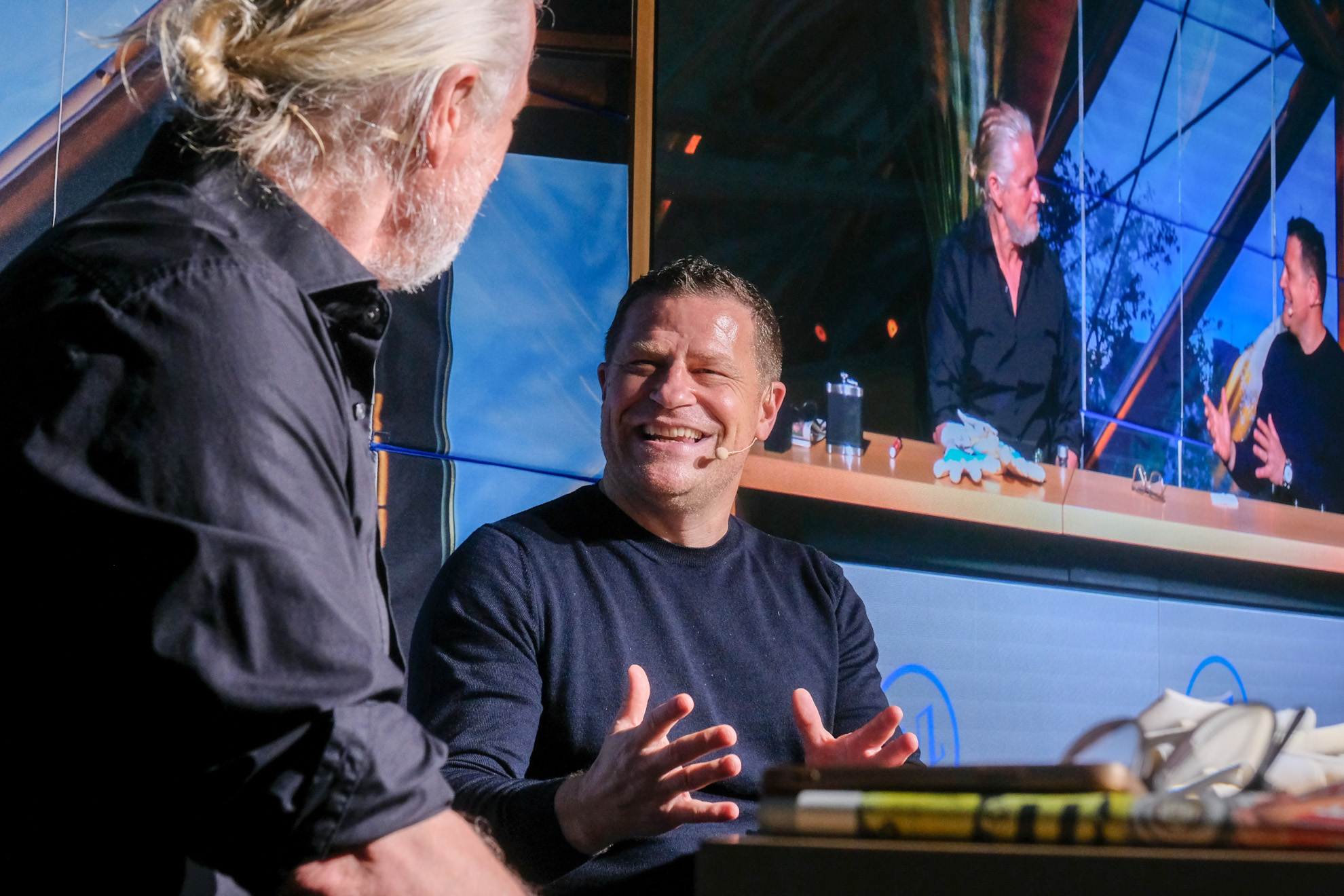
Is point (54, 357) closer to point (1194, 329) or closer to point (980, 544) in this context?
point (980, 544)

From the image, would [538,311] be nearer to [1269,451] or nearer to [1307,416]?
[1269,451]

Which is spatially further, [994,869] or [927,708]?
[927,708]

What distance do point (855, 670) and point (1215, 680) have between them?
155cm

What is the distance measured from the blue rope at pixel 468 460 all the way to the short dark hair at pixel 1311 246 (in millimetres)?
2313

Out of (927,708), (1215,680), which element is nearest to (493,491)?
(927,708)

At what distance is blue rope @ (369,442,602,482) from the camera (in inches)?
75.9

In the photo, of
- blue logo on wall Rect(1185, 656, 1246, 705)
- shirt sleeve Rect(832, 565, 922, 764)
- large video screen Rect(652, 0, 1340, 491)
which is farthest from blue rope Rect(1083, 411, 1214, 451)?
shirt sleeve Rect(832, 565, 922, 764)

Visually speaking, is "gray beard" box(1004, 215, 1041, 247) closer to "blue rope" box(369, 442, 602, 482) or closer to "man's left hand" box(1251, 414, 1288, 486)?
"man's left hand" box(1251, 414, 1288, 486)

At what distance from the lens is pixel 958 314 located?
2.61m

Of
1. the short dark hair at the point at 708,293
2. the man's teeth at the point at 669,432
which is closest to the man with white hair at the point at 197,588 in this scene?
the man's teeth at the point at 669,432

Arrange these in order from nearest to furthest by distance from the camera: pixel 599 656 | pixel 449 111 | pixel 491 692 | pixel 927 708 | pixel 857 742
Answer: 1. pixel 449 111
2. pixel 857 742
3. pixel 491 692
4. pixel 599 656
5. pixel 927 708

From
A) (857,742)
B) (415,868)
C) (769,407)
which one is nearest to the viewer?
(415,868)

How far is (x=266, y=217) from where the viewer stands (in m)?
0.85

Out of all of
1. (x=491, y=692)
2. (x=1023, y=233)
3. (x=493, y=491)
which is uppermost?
(x=1023, y=233)
